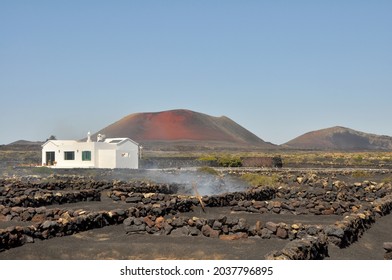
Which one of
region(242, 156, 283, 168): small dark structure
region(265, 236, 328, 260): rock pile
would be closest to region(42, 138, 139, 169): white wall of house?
region(242, 156, 283, 168): small dark structure

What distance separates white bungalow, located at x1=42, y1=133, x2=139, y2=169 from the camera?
55844 mm

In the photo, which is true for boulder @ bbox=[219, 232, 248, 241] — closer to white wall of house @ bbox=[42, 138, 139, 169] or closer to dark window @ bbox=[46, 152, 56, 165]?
white wall of house @ bbox=[42, 138, 139, 169]

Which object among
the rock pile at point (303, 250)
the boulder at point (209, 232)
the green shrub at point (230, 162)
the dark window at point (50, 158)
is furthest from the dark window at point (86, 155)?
the rock pile at point (303, 250)

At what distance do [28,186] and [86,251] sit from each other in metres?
18.0

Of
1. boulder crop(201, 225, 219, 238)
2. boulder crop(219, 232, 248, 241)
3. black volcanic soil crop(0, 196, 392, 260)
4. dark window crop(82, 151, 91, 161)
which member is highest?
dark window crop(82, 151, 91, 161)

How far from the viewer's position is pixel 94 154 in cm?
5581

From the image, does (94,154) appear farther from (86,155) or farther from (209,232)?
(209,232)

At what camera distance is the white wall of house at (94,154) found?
55875 mm

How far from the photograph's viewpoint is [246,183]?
40.7 meters

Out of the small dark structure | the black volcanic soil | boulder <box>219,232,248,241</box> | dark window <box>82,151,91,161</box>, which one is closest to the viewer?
the black volcanic soil

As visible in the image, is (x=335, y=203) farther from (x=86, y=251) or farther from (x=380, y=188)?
(x=86, y=251)

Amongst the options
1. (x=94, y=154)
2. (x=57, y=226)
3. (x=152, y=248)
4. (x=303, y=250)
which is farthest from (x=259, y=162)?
(x=303, y=250)
